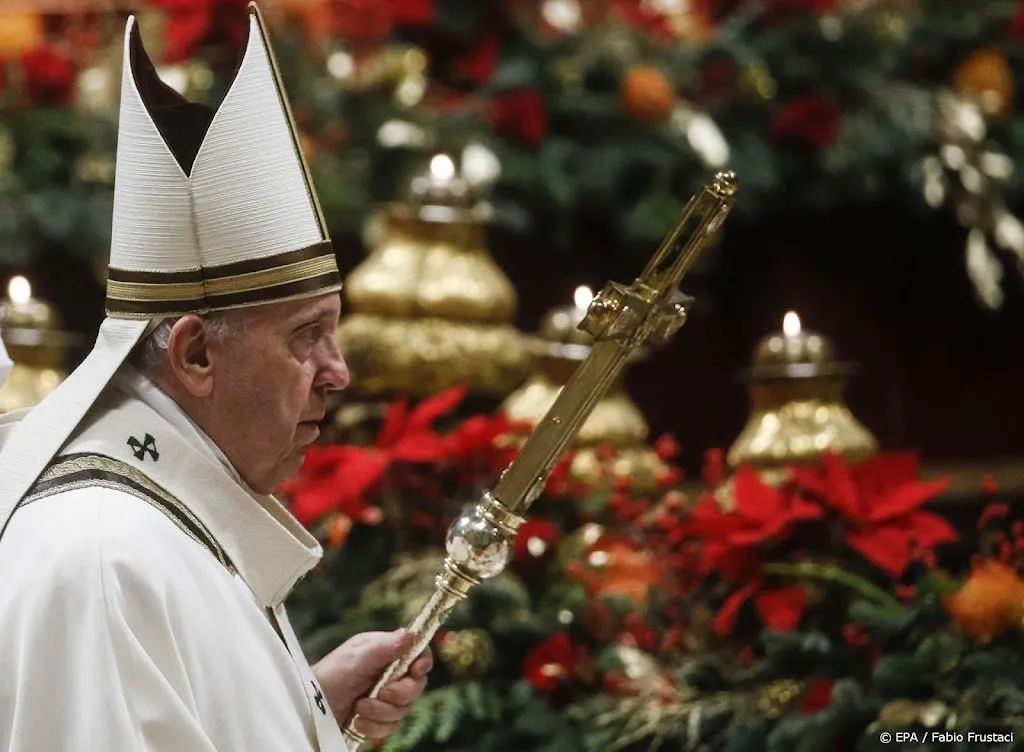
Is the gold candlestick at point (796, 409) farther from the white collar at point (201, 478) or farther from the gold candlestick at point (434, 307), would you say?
the white collar at point (201, 478)

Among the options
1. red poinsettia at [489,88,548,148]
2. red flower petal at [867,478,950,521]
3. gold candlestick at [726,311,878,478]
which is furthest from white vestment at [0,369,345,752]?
red poinsettia at [489,88,548,148]

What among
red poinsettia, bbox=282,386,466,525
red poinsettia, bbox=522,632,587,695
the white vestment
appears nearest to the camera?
the white vestment

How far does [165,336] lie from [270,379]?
12 centimetres

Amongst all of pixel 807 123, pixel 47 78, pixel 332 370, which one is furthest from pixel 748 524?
pixel 47 78

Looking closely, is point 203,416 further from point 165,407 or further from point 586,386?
point 586,386

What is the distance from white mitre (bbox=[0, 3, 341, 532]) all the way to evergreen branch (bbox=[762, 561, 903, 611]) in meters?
0.85

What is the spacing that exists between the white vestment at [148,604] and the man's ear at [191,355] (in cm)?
4

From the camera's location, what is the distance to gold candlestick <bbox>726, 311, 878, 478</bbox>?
9.30 feet

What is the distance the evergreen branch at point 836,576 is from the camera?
242 cm

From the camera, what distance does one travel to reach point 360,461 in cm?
A: 278

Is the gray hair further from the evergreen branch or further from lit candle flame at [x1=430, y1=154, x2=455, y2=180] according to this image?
lit candle flame at [x1=430, y1=154, x2=455, y2=180]

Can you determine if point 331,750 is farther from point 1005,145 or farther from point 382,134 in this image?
point 1005,145

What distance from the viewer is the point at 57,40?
15.3 ft

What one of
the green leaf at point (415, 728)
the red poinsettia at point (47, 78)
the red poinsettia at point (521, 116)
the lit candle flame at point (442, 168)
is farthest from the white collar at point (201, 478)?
the red poinsettia at point (47, 78)
